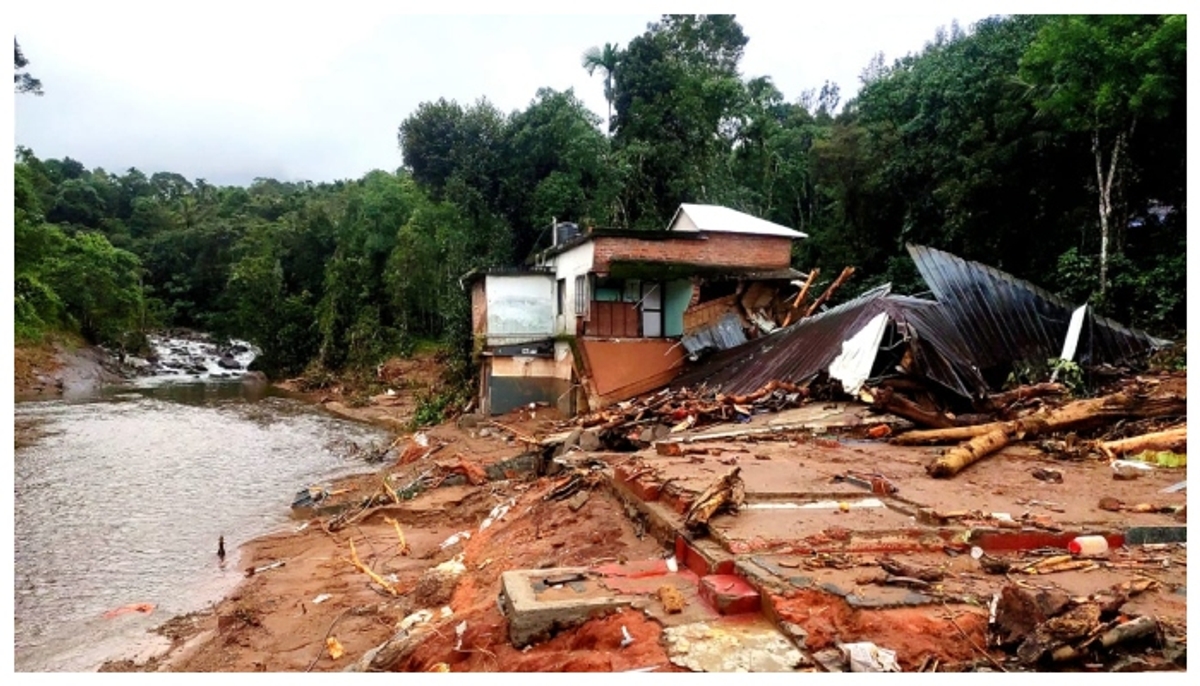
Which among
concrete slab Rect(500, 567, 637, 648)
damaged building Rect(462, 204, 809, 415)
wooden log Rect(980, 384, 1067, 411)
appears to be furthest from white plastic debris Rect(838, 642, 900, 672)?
Answer: damaged building Rect(462, 204, 809, 415)

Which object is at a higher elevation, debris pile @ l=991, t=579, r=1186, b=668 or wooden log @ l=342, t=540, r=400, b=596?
debris pile @ l=991, t=579, r=1186, b=668

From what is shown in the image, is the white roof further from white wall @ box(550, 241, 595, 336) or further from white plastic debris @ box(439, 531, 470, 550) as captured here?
white plastic debris @ box(439, 531, 470, 550)

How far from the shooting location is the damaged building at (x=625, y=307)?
2050 centimetres

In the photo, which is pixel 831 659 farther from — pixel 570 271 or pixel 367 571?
pixel 570 271

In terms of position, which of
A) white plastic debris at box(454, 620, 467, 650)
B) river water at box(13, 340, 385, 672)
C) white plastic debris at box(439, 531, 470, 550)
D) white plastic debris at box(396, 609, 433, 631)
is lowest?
river water at box(13, 340, 385, 672)

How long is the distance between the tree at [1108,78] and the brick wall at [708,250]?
24.7ft

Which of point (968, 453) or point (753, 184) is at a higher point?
point (753, 184)

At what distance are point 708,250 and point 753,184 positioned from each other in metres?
17.8

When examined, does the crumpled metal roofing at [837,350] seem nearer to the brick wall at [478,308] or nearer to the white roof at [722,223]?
the white roof at [722,223]

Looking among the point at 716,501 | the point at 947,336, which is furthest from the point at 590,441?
the point at 947,336

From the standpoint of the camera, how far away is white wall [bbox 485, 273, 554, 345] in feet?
77.1

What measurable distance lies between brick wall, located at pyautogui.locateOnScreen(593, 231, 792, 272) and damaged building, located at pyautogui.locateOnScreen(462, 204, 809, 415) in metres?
0.03

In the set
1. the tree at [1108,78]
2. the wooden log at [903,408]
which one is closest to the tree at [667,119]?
the tree at [1108,78]

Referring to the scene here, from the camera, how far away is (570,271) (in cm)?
2247
